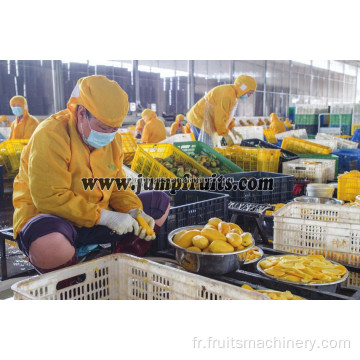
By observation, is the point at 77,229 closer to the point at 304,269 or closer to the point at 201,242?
the point at 201,242

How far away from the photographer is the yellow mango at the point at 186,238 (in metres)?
1.97

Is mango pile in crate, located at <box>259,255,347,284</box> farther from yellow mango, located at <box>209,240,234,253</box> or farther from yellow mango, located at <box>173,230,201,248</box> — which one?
yellow mango, located at <box>173,230,201,248</box>

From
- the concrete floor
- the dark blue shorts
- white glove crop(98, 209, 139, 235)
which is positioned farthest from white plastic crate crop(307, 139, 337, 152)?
white glove crop(98, 209, 139, 235)

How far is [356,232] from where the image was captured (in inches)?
84.7

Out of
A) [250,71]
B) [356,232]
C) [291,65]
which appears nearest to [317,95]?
[291,65]

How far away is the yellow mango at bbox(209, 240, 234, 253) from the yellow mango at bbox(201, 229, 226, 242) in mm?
44

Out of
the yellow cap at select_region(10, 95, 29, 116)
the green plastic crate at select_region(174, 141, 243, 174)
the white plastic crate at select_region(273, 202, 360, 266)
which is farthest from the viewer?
the yellow cap at select_region(10, 95, 29, 116)

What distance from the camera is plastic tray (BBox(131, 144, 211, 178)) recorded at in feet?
10.4

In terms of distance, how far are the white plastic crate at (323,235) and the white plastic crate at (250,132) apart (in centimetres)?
478

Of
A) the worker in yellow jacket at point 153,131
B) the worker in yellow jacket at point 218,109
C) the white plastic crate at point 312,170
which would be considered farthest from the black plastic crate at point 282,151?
the worker in yellow jacket at point 153,131

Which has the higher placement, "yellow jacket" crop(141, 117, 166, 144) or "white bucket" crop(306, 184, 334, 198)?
"yellow jacket" crop(141, 117, 166, 144)

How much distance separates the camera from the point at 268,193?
3.43m

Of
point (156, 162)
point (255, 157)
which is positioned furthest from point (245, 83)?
point (156, 162)

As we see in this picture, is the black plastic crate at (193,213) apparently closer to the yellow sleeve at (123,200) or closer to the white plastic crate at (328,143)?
the yellow sleeve at (123,200)
